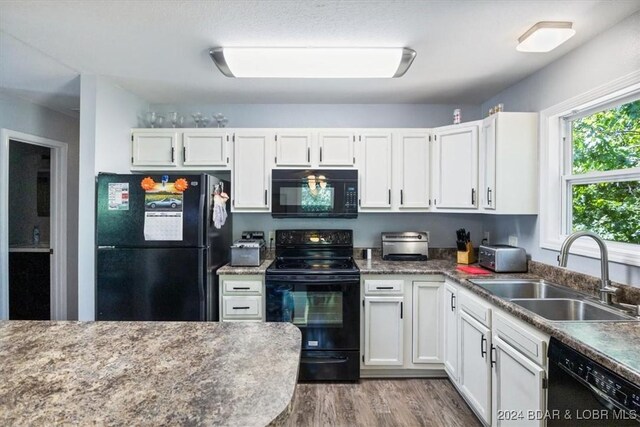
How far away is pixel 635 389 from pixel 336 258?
2.21m

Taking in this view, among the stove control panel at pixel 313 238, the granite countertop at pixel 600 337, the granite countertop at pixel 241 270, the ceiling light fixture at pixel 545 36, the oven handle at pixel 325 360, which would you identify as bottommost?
the oven handle at pixel 325 360

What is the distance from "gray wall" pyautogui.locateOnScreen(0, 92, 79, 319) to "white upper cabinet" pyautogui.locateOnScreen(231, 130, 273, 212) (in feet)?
6.84

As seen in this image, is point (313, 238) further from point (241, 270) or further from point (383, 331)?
point (383, 331)

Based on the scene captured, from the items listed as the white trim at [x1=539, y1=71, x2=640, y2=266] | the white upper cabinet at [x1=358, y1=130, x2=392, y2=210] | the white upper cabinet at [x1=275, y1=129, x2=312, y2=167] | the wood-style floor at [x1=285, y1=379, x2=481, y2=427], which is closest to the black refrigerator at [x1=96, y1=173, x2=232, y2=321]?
the white upper cabinet at [x1=275, y1=129, x2=312, y2=167]

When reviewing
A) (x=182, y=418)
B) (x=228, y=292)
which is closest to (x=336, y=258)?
(x=228, y=292)

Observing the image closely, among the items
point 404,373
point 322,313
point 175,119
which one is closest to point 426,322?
point 404,373

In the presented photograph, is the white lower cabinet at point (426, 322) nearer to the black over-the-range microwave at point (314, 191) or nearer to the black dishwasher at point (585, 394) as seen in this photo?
the black over-the-range microwave at point (314, 191)

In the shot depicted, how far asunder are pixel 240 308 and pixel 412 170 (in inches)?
74.7

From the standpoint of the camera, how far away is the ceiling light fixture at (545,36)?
1.70m

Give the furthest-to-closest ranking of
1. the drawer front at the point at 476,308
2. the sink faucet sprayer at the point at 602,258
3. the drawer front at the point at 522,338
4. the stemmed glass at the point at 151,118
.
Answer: the stemmed glass at the point at 151,118, the drawer front at the point at 476,308, the sink faucet sprayer at the point at 602,258, the drawer front at the point at 522,338

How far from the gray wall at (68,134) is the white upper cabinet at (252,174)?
2086mm

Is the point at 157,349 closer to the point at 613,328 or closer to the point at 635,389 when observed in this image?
the point at 635,389

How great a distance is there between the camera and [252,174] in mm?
2816

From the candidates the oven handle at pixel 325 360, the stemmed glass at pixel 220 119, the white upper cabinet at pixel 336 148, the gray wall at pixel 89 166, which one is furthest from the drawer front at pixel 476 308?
the gray wall at pixel 89 166
